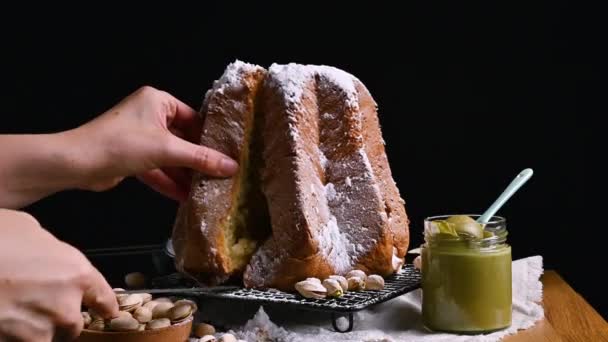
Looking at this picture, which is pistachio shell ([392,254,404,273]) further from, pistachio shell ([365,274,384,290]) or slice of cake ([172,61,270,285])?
slice of cake ([172,61,270,285])

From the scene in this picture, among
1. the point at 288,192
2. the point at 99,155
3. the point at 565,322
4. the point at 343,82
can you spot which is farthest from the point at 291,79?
the point at 565,322

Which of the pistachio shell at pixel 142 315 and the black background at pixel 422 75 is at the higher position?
the black background at pixel 422 75

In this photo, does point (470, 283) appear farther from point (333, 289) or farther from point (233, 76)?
point (233, 76)

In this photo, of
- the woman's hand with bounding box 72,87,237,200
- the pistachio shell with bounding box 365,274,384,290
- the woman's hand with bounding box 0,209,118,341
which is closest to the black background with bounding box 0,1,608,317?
the woman's hand with bounding box 72,87,237,200

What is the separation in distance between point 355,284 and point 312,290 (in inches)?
3.6

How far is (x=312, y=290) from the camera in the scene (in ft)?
4.87

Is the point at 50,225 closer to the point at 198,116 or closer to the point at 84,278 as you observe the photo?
the point at 198,116

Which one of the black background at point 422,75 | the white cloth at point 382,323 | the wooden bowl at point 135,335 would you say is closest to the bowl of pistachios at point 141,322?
the wooden bowl at point 135,335

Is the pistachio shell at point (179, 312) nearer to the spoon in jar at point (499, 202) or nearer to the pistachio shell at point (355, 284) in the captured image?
the pistachio shell at point (355, 284)

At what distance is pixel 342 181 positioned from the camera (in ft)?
5.39

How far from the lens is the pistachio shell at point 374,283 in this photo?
1.54m

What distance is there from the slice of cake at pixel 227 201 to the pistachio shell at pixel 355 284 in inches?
7.4

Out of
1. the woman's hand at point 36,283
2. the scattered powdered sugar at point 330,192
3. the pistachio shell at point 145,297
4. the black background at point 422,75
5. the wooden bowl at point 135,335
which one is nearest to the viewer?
the woman's hand at point 36,283

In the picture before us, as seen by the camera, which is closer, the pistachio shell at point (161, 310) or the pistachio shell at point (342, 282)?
the pistachio shell at point (161, 310)
